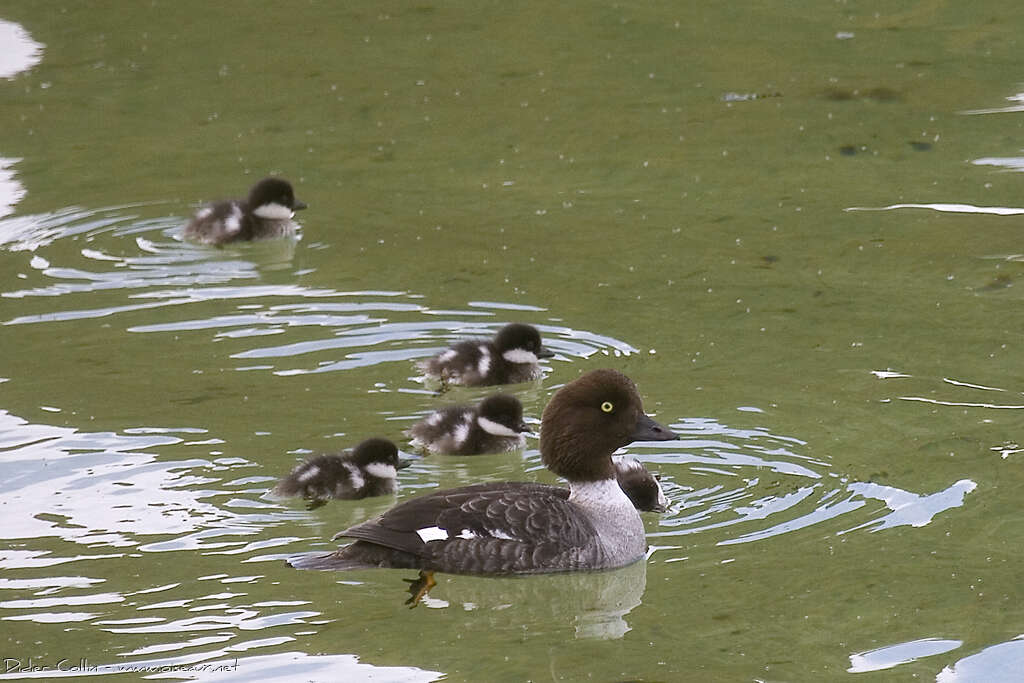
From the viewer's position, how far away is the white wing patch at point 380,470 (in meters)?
6.47

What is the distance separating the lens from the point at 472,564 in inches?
230

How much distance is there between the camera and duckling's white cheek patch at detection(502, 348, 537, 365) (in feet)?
25.4

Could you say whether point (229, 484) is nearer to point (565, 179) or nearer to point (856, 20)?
point (565, 179)

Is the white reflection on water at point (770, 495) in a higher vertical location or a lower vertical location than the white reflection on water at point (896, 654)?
higher

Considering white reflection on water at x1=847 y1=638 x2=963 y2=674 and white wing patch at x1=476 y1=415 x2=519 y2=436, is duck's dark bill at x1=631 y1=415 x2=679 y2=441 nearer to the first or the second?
white wing patch at x1=476 y1=415 x2=519 y2=436

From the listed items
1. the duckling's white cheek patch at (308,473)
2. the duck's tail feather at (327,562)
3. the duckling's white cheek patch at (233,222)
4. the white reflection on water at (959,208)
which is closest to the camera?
the duck's tail feather at (327,562)

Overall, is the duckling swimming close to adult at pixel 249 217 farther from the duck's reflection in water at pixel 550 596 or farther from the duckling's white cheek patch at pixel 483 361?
the duck's reflection in water at pixel 550 596

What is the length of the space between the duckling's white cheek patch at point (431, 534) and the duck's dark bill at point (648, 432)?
791 mm

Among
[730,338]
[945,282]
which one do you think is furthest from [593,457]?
[945,282]

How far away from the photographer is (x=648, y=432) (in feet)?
20.1

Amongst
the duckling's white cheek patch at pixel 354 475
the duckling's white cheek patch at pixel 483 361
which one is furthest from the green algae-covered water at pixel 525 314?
the duckling's white cheek patch at pixel 483 361

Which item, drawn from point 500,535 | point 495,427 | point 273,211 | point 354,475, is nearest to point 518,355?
point 495,427

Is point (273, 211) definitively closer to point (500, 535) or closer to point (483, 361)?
point (483, 361)

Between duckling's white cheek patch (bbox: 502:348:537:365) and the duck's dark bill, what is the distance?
1674 mm
